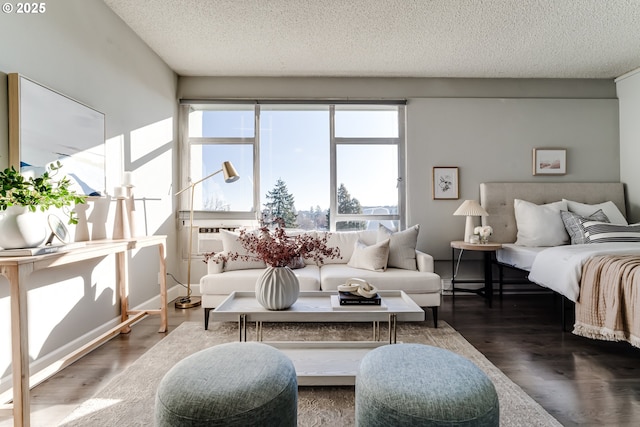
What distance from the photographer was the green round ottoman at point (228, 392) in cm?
106

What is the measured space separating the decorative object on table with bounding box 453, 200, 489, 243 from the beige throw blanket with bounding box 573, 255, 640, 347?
124 cm

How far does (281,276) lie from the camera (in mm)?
1985

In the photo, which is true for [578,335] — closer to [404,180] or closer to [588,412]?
[588,412]

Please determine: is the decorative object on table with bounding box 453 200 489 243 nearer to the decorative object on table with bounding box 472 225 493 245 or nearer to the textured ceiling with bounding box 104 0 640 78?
the decorative object on table with bounding box 472 225 493 245

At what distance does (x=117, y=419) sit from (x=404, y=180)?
11.9 ft

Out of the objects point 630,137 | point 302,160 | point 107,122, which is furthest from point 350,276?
point 630,137

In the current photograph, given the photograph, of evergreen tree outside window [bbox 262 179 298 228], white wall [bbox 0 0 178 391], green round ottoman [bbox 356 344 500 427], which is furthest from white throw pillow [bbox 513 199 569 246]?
white wall [bbox 0 0 178 391]

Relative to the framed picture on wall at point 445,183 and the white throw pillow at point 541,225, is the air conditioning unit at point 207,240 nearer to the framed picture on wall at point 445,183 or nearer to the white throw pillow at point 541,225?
the framed picture on wall at point 445,183

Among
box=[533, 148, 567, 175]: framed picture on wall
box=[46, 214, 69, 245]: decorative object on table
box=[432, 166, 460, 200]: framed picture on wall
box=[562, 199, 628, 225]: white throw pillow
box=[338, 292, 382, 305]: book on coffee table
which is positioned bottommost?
box=[338, 292, 382, 305]: book on coffee table

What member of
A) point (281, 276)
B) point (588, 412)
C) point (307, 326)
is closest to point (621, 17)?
point (588, 412)

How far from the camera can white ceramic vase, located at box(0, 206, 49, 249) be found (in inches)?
60.5

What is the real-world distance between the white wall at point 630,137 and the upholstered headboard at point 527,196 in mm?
108

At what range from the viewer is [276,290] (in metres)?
1.96

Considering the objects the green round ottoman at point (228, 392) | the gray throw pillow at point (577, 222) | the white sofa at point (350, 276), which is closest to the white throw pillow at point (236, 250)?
the white sofa at point (350, 276)
